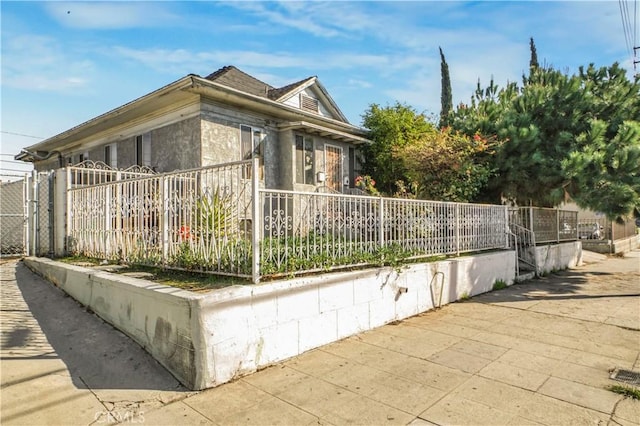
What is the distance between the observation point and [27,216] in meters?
8.98

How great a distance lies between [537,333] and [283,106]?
9.37 meters

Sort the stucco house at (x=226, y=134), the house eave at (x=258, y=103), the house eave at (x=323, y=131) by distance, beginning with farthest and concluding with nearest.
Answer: the house eave at (x=323, y=131) < the stucco house at (x=226, y=134) < the house eave at (x=258, y=103)

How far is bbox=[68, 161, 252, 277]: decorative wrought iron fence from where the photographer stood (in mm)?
4824

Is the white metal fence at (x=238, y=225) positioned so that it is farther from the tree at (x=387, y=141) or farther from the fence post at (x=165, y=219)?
the tree at (x=387, y=141)

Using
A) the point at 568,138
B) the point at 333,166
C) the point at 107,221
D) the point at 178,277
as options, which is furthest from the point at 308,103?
the point at 178,277

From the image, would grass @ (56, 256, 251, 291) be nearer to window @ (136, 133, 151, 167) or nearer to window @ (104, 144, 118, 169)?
window @ (136, 133, 151, 167)

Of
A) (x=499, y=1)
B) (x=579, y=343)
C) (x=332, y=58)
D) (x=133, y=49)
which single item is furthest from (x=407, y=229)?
(x=133, y=49)

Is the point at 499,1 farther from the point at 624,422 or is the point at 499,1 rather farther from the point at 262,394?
the point at 262,394

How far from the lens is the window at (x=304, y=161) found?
13.3 meters

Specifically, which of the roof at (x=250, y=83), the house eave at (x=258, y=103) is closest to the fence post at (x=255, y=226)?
the house eave at (x=258, y=103)

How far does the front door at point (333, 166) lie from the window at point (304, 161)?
0.79m

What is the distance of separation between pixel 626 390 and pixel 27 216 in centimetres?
1143

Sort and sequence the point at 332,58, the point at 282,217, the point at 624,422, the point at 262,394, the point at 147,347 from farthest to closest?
the point at 332,58 → the point at 282,217 → the point at 147,347 → the point at 262,394 → the point at 624,422

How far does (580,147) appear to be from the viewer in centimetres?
1021
